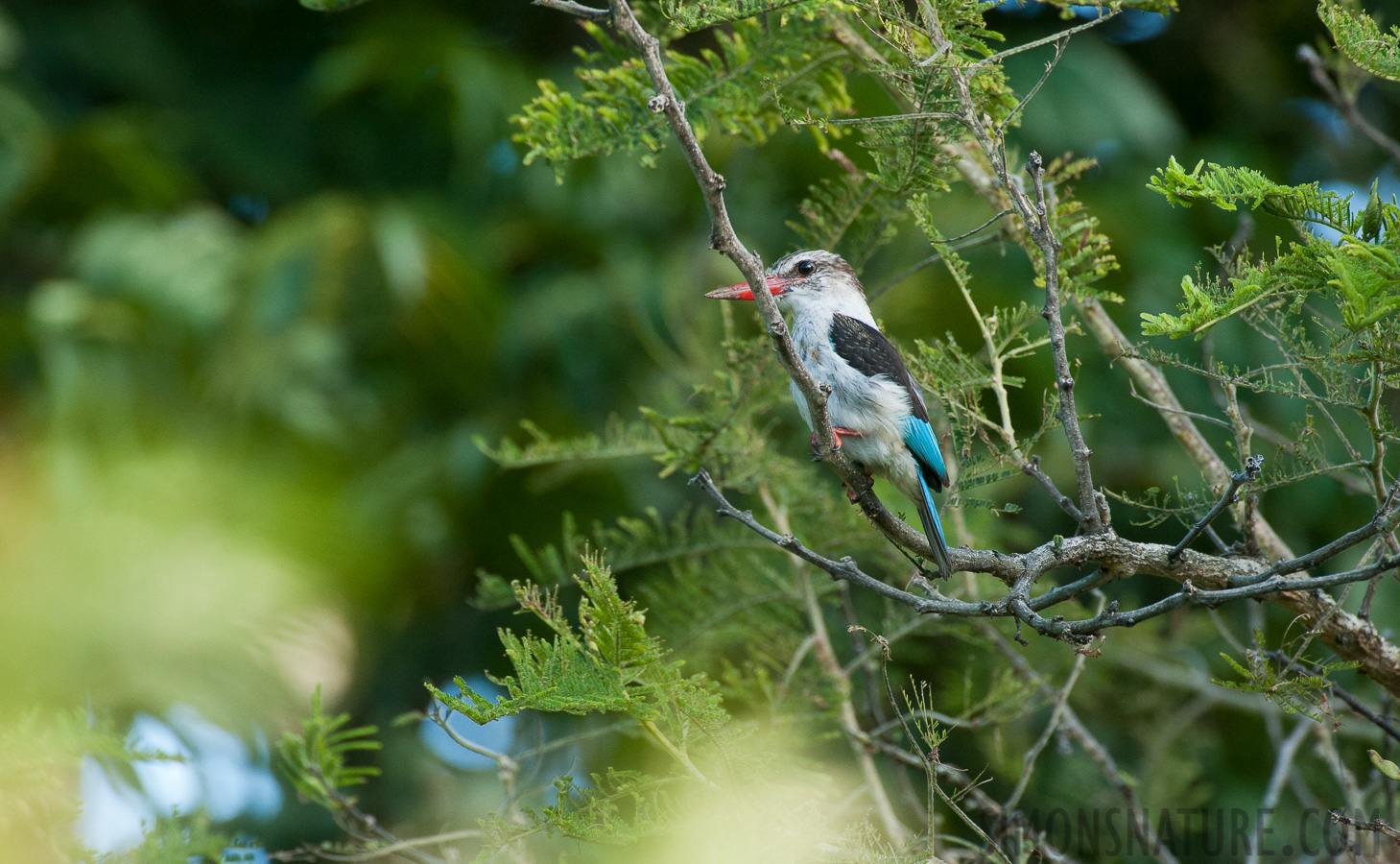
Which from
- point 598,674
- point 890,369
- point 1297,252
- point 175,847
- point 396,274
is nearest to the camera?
point 1297,252

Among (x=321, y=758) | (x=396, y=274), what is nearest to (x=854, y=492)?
(x=321, y=758)

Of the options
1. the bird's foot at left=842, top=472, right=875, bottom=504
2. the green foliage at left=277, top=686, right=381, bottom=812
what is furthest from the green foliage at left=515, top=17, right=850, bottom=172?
the green foliage at left=277, top=686, right=381, bottom=812

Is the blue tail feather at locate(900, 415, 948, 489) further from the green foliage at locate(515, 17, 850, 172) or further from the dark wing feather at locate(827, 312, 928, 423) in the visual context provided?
the green foliage at locate(515, 17, 850, 172)

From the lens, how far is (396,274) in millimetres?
5000

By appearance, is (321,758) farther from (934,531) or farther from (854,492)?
(934,531)

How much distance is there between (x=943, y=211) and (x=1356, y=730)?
2.60m

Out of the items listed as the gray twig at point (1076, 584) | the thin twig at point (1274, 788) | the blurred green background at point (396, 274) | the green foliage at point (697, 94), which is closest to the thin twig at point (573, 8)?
the green foliage at point (697, 94)

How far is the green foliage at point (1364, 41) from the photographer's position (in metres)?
1.78

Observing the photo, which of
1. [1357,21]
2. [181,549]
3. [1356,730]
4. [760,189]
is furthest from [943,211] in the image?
[181,549]

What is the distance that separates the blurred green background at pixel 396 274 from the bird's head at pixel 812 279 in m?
0.43

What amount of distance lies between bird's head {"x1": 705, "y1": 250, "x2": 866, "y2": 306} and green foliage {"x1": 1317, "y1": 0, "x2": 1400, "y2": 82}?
4.99 feet

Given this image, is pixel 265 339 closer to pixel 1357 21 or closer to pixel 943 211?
pixel 943 211

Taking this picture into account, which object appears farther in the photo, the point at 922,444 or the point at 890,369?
the point at 890,369

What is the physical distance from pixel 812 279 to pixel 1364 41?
1643 millimetres
